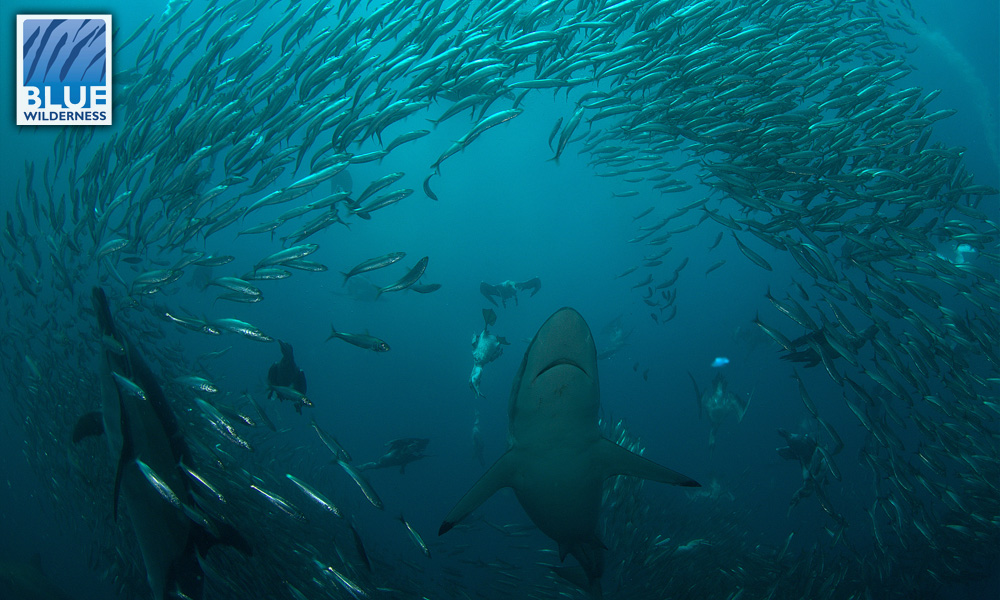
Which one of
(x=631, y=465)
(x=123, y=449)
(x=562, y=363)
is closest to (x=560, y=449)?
(x=631, y=465)

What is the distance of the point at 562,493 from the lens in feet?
12.5

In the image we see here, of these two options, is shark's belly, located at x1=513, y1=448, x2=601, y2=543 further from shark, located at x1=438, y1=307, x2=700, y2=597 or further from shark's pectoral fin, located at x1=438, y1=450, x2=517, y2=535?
shark's pectoral fin, located at x1=438, y1=450, x2=517, y2=535

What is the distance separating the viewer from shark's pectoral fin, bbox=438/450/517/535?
11.3ft

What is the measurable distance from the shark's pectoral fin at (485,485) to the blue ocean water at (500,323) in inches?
834

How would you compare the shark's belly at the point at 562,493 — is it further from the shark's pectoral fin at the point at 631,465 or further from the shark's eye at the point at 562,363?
the shark's eye at the point at 562,363

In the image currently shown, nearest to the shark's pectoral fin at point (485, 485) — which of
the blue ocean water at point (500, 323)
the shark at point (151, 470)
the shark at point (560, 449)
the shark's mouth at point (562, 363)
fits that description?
the shark at point (560, 449)

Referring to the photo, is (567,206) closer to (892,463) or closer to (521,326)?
(521,326)

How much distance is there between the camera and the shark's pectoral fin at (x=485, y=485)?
11.3 feet

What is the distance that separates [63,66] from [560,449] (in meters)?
12.8

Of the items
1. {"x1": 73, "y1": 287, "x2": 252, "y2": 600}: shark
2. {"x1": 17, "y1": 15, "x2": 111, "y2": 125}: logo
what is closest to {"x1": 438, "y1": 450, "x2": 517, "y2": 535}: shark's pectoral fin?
{"x1": 73, "y1": 287, "x2": 252, "y2": 600}: shark

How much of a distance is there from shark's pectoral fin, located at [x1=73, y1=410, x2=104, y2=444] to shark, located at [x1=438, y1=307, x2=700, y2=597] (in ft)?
11.3

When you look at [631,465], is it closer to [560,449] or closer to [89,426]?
[560,449]

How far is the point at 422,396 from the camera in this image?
132 feet

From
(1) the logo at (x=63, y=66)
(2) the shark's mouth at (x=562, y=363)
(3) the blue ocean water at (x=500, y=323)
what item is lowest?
(3) the blue ocean water at (x=500, y=323)
